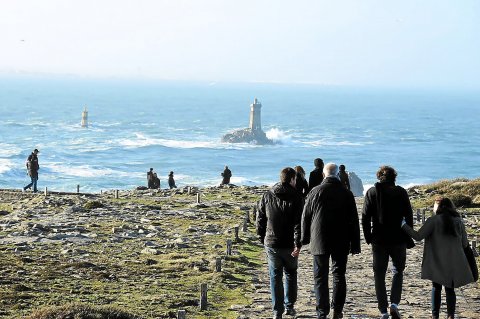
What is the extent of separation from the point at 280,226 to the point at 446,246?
234 centimetres

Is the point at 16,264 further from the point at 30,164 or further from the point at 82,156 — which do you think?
the point at 82,156

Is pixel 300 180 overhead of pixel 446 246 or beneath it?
overhead

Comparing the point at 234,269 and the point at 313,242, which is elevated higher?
the point at 313,242

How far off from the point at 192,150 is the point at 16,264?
14478 cm

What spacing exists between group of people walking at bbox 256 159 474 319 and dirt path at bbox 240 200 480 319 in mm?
1177

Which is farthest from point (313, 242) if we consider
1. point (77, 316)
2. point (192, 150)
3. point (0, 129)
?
point (0, 129)

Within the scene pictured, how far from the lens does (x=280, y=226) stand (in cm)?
1323

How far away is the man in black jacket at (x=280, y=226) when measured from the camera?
1320cm

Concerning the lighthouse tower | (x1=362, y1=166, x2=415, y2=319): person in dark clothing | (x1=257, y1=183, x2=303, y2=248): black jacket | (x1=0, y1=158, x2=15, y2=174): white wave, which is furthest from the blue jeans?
the lighthouse tower

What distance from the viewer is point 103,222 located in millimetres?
30094

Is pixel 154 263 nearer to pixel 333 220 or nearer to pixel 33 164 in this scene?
pixel 333 220

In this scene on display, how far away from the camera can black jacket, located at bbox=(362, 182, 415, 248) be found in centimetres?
1305

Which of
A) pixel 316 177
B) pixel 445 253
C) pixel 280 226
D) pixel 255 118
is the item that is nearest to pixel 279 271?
pixel 280 226

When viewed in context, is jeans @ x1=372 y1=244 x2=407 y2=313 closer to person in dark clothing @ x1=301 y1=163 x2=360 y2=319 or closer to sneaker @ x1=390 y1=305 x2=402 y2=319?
sneaker @ x1=390 y1=305 x2=402 y2=319
